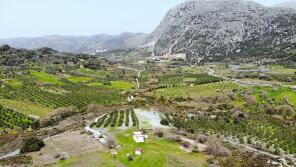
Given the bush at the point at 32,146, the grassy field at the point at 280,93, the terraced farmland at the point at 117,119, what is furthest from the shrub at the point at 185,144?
the grassy field at the point at 280,93

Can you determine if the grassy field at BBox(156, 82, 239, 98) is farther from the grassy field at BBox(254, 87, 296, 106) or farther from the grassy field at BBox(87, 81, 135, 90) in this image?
the grassy field at BBox(87, 81, 135, 90)

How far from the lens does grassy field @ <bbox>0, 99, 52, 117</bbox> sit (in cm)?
10188

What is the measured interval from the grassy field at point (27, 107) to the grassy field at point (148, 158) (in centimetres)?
5602

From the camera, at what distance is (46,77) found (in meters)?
164

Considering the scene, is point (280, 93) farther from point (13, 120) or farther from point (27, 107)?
point (13, 120)

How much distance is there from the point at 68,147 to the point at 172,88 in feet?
300

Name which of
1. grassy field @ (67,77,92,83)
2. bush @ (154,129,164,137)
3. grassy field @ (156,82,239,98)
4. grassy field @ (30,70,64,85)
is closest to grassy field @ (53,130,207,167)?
bush @ (154,129,164,137)

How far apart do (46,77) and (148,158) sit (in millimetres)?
126899

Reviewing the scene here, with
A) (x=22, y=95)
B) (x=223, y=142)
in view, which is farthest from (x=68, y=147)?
(x=22, y=95)

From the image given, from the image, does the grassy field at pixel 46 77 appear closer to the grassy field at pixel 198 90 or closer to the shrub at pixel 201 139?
the grassy field at pixel 198 90

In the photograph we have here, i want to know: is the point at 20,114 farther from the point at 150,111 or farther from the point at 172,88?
the point at 172,88

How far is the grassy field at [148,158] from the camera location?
152ft

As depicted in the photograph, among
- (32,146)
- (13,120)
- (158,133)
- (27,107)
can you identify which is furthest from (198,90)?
(32,146)

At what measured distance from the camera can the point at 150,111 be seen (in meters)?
86.2
